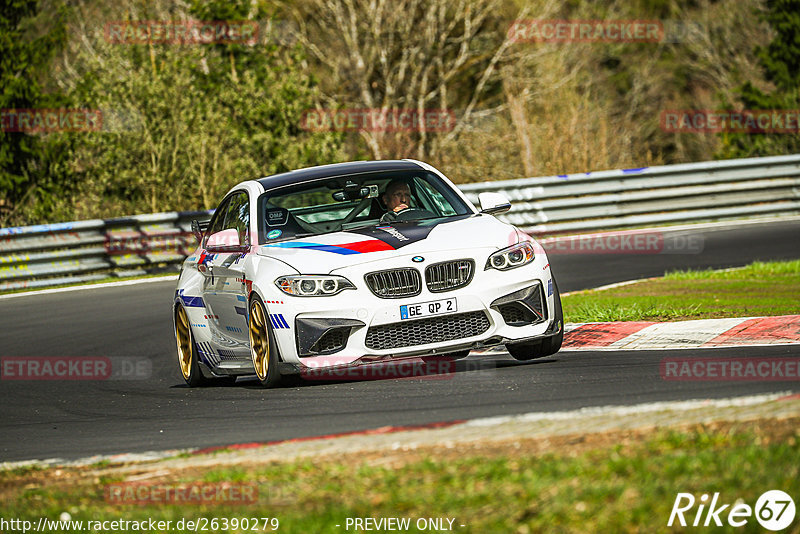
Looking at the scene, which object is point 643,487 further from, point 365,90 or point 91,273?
point 365,90

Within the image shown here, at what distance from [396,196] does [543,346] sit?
177 centimetres

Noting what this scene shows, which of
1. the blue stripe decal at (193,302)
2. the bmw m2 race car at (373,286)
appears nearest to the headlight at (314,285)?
the bmw m2 race car at (373,286)

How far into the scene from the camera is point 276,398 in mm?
8102

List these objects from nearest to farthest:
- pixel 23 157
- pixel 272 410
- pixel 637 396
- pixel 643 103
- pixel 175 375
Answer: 1. pixel 637 396
2. pixel 272 410
3. pixel 175 375
4. pixel 23 157
5. pixel 643 103

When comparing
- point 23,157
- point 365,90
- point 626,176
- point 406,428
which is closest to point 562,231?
point 626,176

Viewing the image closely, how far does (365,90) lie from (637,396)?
1442 inches

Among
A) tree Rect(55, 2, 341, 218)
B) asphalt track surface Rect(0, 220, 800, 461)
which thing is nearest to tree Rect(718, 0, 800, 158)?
tree Rect(55, 2, 341, 218)

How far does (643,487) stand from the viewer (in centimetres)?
429

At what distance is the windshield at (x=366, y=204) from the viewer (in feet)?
30.3

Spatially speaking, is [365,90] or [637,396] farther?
[365,90]

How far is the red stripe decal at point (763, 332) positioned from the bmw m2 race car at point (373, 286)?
54.1 inches

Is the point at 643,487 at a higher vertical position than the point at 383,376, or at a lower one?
higher

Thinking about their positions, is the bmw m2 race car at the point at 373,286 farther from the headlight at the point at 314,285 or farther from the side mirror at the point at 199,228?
the side mirror at the point at 199,228

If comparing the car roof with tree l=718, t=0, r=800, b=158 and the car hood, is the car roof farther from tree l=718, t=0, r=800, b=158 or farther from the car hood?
tree l=718, t=0, r=800, b=158
